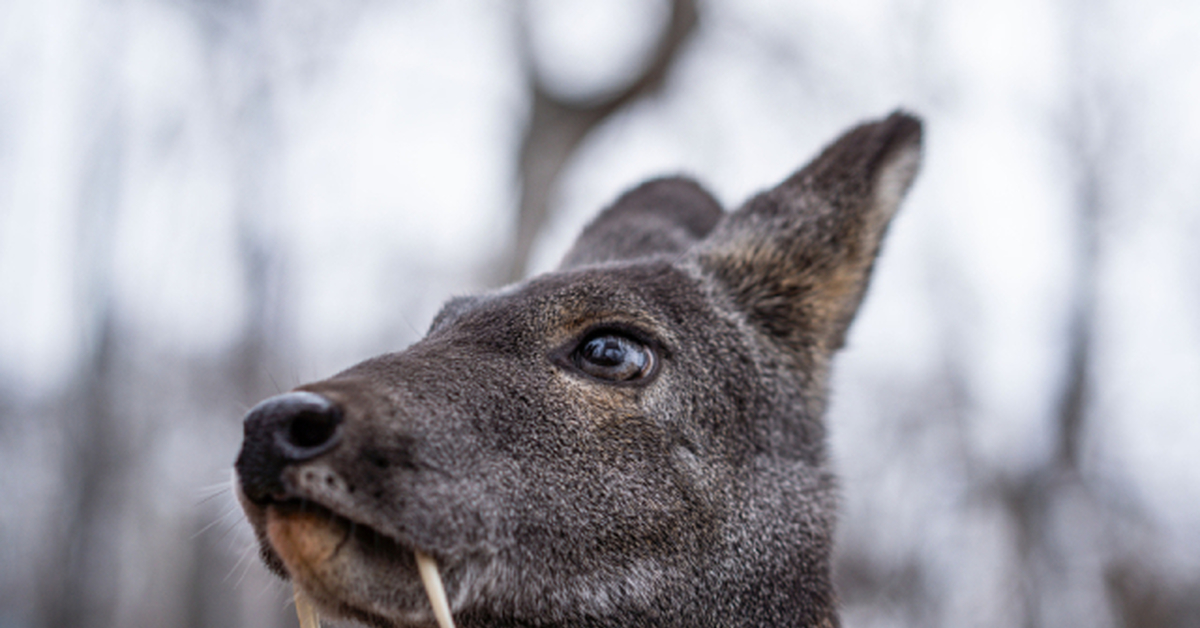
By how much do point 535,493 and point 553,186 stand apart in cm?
777

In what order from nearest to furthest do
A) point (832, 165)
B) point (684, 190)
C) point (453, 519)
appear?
point (453, 519), point (832, 165), point (684, 190)

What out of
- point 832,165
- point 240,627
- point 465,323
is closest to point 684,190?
point 832,165

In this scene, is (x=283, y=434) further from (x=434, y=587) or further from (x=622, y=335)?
(x=622, y=335)

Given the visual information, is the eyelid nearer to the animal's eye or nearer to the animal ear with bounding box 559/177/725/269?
the animal's eye

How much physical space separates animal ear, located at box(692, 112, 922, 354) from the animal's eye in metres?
0.83

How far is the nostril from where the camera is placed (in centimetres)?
181

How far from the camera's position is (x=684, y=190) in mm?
4594

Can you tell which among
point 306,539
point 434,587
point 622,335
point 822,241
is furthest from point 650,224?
point 306,539

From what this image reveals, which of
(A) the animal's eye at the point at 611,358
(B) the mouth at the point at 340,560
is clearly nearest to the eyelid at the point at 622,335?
(A) the animal's eye at the point at 611,358

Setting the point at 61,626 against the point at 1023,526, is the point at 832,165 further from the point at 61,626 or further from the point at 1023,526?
the point at 61,626

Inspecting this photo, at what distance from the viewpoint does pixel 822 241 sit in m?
3.41

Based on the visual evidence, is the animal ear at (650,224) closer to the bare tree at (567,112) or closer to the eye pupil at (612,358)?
the eye pupil at (612,358)

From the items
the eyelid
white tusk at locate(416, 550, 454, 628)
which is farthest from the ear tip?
white tusk at locate(416, 550, 454, 628)

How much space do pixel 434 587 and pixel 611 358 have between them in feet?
3.30
